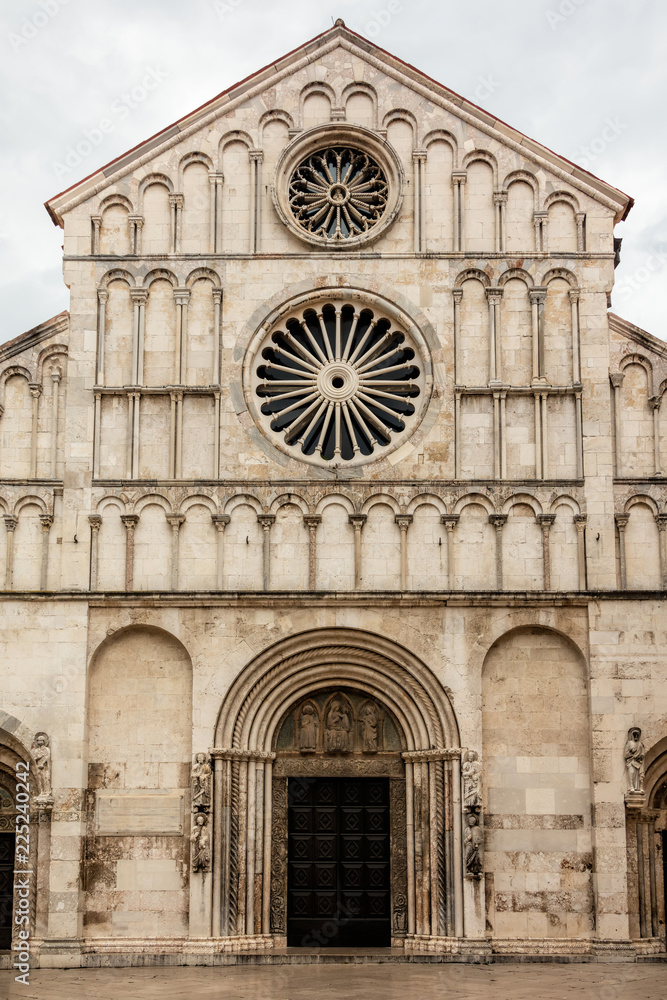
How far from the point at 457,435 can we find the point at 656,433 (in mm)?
3308

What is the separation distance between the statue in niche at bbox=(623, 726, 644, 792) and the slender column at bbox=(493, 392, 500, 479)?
4.63 metres

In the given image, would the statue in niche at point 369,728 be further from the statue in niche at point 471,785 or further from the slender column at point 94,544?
the slender column at point 94,544

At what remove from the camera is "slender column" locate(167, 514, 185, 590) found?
21750 mm

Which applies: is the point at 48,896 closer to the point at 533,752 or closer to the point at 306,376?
the point at 533,752

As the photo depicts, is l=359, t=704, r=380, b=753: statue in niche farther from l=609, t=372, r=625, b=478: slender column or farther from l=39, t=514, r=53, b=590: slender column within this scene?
l=609, t=372, r=625, b=478: slender column

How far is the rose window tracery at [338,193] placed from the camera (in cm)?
2325

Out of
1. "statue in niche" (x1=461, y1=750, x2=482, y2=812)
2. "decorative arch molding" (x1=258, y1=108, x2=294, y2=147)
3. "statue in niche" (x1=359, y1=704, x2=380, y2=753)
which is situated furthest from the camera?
"decorative arch molding" (x1=258, y1=108, x2=294, y2=147)

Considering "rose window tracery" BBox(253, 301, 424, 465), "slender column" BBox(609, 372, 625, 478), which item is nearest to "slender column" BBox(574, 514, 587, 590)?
"slender column" BBox(609, 372, 625, 478)

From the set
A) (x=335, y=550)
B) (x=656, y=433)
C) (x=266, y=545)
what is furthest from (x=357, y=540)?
(x=656, y=433)

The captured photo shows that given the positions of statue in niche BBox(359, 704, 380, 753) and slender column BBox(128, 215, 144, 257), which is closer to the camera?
statue in niche BBox(359, 704, 380, 753)

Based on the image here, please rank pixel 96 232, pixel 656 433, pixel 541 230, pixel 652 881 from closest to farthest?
pixel 652 881, pixel 656 433, pixel 541 230, pixel 96 232

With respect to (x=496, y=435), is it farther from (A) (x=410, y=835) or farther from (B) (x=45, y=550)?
(B) (x=45, y=550)

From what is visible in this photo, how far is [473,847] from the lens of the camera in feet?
68.1

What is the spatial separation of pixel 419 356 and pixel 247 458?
3389 millimetres
